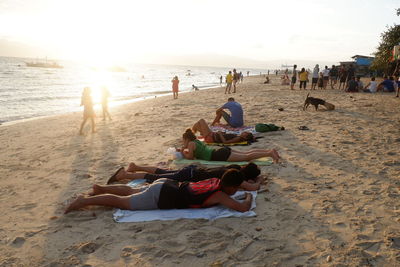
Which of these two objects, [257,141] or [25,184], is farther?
[257,141]

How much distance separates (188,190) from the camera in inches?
154

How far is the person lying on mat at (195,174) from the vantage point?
441cm

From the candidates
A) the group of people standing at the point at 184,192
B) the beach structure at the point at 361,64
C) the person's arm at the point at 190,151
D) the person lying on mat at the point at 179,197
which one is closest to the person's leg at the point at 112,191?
the group of people standing at the point at 184,192

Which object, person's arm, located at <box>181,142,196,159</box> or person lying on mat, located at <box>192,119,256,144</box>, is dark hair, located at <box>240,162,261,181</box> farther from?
person lying on mat, located at <box>192,119,256,144</box>

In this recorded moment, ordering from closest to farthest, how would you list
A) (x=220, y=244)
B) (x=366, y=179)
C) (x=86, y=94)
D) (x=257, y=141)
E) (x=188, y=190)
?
(x=220, y=244) < (x=188, y=190) < (x=366, y=179) < (x=257, y=141) < (x=86, y=94)

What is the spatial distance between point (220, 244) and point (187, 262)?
45cm

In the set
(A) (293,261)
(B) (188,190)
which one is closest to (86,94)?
(B) (188,190)

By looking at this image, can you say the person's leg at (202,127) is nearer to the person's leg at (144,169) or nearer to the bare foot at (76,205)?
the person's leg at (144,169)

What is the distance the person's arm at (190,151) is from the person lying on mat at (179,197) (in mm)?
1842

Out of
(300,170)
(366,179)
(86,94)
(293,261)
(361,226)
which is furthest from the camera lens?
(86,94)

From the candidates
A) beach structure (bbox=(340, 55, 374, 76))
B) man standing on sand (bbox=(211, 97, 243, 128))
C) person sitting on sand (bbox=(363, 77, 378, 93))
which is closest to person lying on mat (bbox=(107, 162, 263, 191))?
man standing on sand (bbox=(211, 97, 243, 128))

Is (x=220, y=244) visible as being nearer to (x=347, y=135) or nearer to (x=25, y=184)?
(x=25, y=184)

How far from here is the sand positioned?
3070mm

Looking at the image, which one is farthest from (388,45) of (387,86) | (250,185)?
(250,185)
